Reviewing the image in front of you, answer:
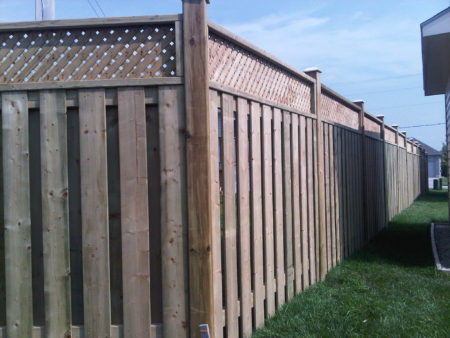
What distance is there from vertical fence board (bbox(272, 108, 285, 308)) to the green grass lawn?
0.22 metres

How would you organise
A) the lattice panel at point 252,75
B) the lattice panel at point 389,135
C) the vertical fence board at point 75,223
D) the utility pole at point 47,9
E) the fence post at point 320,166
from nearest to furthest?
the vertical fence board at point 75,223, the lattice panel at point 252,75, the fence post at point 320,166, the utility pole at point 47,9, the lattice panel at point 389,135

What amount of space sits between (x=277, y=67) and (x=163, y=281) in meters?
2.51

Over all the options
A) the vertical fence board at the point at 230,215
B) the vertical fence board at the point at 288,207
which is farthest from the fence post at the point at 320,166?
the vertical fence board at the point at 230,215

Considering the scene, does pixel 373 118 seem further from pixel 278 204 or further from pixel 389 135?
pixel 278 204

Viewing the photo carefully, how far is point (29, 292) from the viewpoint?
132 inches

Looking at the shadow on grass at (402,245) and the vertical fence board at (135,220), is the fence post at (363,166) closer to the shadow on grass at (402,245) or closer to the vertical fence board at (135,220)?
the shadow on grass at (402,245)

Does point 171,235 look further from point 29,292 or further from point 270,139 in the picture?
point 270,139

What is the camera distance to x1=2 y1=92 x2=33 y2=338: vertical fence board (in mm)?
3348

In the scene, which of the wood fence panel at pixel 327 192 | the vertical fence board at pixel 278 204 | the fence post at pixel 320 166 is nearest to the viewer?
the vertical fence board at pixel 278 204

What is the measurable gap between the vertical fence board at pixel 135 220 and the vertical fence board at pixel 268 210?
1345mm

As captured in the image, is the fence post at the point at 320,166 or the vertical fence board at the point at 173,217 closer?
the vertical fence board at the point at 173,217

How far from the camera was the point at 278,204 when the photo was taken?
459 centimetres

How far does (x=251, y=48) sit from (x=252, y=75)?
0.23 m

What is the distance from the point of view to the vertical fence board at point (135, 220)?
10.7 ft
